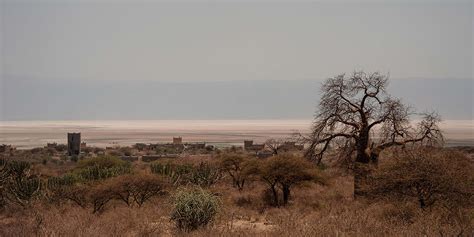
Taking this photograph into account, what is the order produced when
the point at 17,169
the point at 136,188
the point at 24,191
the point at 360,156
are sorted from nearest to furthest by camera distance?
the point at 136,188, the point at 24,191, the point at 360,156, the point at 17,169

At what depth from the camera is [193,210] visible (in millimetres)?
16047

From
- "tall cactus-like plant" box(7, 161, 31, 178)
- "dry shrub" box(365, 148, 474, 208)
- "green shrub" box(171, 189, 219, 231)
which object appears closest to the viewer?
"green shrub" box(171, 189, 219, 231)

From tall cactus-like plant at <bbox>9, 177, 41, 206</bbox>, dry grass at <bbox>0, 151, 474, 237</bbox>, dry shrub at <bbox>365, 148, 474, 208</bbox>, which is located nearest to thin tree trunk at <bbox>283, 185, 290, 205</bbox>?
dry grass at <bbox>0, 151, 474, 237</bbox>

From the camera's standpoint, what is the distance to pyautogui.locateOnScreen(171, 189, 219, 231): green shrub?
16.0 meters

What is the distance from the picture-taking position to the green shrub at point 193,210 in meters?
16.0

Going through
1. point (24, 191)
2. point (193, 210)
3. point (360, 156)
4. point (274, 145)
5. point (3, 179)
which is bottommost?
point (24, 191)

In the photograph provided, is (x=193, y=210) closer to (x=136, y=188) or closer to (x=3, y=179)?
(x=136, y=188)

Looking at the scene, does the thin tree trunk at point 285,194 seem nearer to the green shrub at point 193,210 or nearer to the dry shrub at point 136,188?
the dry shrub at point 136,188

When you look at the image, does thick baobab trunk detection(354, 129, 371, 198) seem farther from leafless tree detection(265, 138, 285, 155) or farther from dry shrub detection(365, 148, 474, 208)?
leafless tree detection(265, 138, 285, 155)

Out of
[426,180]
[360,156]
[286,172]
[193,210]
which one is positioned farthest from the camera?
[286,172]

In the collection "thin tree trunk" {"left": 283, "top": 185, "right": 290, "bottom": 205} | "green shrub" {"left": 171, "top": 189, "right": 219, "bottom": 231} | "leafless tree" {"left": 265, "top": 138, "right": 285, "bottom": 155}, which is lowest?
"thin tree trunk" {"left": 283, "top": 185, "right": 290, "bottom": 205}

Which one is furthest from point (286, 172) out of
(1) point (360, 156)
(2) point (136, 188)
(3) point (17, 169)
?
(3) point (17, 169)

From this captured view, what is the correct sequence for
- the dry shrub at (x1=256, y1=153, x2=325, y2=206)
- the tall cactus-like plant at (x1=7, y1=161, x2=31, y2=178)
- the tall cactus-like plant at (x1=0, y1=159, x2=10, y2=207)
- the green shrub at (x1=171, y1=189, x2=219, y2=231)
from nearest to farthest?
the green shrub at (x1=171, y1=189, x2=219, y2=231)
the tall cactus-like plant at (x1=0, y1=159, x2=10, y2=207)
the dry shrub at (x1=256, y1=153, x2=325, y2=206)
the tall cactus-like plant at (x1=7, y1=161, x2=31, y2=178)

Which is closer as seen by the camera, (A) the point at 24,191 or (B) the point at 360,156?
(A) the point at 24,191
